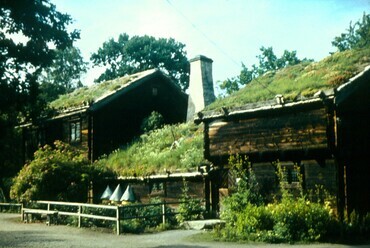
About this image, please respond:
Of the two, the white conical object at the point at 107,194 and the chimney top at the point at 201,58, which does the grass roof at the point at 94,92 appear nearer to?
the chimney top at the point at 201,58

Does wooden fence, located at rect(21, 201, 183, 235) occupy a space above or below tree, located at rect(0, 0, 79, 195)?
below

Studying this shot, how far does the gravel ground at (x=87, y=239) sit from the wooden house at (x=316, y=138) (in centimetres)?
435

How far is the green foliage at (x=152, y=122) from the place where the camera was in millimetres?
29891

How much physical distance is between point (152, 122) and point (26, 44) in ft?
42.3

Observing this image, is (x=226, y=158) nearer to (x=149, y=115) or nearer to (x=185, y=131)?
(x=185, y=131)

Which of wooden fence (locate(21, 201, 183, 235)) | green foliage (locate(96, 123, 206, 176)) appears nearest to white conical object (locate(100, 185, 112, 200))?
green foliage (locate(96, 123, 206, 176))

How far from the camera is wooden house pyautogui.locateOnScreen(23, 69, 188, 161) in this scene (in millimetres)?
28672

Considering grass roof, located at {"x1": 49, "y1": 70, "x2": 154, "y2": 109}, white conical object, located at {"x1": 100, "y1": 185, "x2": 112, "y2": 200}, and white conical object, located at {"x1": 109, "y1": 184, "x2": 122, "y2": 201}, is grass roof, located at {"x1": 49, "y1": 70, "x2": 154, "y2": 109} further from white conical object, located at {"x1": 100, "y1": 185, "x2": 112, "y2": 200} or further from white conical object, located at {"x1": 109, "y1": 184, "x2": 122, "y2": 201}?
white conical object, located at {"x1": 109, "y1": 184, "x2": 122, "y2": 201}

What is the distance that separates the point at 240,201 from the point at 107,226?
6.30 metres

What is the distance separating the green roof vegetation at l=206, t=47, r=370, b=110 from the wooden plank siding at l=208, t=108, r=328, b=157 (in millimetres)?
884

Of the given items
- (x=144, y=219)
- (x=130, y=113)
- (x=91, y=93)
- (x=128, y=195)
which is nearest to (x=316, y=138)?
(x=144, y=219)

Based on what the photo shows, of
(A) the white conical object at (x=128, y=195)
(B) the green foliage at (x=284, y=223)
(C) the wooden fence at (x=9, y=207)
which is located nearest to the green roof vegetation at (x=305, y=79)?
(B) the green foliage at (x=284, y=223)

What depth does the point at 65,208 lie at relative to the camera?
75.9 ft

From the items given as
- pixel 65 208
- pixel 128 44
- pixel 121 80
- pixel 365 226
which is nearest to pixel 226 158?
pixel 365 226
